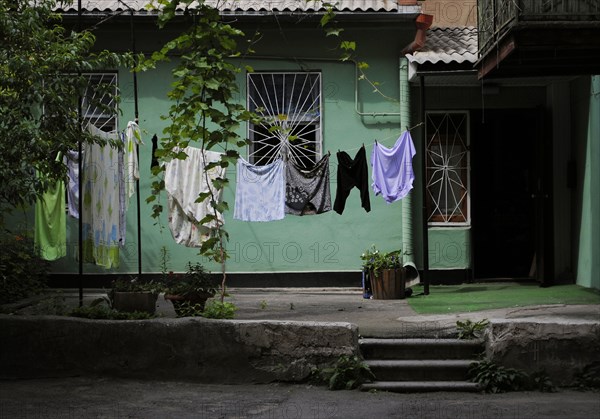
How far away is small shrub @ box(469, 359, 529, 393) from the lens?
7.68 meters

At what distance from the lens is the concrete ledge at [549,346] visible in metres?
7.84

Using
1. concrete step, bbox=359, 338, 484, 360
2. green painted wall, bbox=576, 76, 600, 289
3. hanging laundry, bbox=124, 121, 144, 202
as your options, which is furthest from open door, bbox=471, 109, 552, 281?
hanging laundry, bbox=124, 121, 144, 202

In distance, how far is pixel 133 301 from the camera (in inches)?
368

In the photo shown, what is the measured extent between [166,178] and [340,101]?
10.3 ft

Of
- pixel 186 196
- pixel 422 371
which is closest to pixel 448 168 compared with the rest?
pixel 186 196

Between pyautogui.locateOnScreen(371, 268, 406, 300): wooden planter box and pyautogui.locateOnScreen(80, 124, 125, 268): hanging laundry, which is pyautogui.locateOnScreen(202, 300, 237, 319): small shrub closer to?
pyautogui.locateOnScreen(80, 124, 125, 268): hanging laundry

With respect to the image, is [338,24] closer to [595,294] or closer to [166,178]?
[166,178]

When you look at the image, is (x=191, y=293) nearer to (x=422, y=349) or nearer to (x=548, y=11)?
(x=422, y=349)

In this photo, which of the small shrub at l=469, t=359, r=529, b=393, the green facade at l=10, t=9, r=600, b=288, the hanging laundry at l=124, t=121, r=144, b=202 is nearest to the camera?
the small shrub at l=469, t=359, r=529, b=393

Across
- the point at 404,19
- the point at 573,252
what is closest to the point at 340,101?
the point at 404,19

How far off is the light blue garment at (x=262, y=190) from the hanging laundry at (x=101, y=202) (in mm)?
2040

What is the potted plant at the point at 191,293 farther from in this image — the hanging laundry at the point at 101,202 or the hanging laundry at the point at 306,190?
the hanging laundry at the point at 306,190

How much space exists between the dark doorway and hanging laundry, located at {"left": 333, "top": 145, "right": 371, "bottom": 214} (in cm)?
213

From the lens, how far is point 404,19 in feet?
42.3
